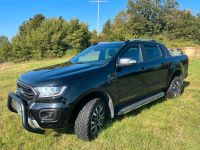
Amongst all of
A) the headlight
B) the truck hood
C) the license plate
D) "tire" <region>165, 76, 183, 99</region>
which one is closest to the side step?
"tire" <region>165, 76, 183, 99</region>

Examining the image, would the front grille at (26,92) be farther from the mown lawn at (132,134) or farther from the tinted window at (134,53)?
the tinted window at (134,53)

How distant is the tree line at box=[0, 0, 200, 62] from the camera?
4272 centimetres

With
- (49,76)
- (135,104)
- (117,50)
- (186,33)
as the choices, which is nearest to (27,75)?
(49,76)

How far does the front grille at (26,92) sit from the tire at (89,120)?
33.0 inches

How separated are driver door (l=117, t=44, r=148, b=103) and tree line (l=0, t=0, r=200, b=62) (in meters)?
29.0

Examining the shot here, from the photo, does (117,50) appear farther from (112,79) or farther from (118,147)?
(118,147)

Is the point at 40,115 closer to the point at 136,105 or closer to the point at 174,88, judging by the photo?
the point at 136,105

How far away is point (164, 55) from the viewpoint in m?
6.96

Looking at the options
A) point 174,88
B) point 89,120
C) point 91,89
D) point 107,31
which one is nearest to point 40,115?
point 89,120

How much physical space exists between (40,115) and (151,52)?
11.2 feet

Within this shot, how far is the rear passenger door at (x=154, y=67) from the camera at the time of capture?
6164 mm

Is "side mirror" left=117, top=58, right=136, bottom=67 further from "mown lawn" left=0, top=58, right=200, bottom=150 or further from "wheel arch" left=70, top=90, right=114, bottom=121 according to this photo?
"mown lawn" left=0, top=58, right=200, bottom=150

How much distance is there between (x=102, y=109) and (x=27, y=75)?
1.50 metres

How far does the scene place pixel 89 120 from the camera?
445 cm
